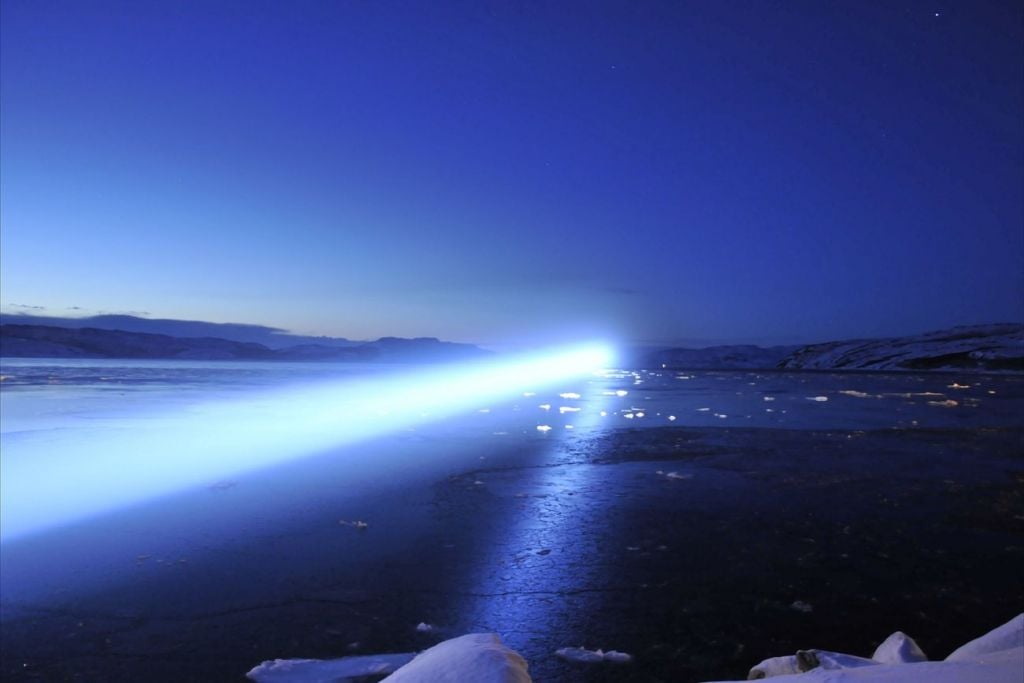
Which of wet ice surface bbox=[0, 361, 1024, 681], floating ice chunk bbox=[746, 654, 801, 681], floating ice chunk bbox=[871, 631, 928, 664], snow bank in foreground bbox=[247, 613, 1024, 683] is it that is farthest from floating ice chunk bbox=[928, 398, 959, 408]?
floating ice chunk bbox=[746, 654, 801, 681]

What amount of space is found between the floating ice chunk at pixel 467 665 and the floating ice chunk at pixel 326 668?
1.39ft

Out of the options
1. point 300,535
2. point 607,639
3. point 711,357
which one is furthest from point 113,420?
point 711,357

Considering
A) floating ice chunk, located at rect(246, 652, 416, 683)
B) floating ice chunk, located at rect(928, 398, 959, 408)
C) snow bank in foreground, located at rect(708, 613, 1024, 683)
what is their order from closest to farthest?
snow bank in foreground, located at rect(708, 613, 1024, 683) → floating ice chunk, located at rect(246, 652, 416, 683) → floating ice chunk, located at rect(928, 398, 959, 408)

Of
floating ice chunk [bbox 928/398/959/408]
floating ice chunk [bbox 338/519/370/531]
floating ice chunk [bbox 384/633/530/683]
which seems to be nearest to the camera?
floating ice chunk [bbox 384/633/530/683]

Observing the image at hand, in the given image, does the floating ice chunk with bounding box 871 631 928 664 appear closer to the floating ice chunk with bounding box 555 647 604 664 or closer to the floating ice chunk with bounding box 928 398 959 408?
the floating ice chunk with bounding box 555 647 604 664

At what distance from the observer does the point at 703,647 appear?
318 cm

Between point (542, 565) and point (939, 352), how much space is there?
94048 millimetres

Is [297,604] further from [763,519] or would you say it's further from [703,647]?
[763,519]

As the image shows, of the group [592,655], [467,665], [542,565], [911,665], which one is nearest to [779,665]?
[911,665]

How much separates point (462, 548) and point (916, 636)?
2945 mm

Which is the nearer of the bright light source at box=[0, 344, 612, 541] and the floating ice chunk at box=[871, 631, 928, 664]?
the floating ice chunk at box=[871, 631, 928, 664]

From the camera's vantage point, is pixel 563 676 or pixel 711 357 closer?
pixel 563 676

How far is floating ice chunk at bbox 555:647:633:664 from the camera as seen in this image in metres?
3.05

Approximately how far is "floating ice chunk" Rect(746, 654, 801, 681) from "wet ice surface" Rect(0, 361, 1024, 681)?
0.81 ft
